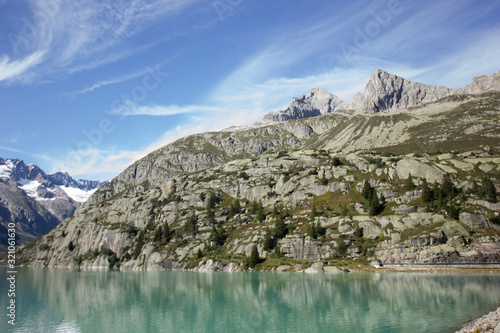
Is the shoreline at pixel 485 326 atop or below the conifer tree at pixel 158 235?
below

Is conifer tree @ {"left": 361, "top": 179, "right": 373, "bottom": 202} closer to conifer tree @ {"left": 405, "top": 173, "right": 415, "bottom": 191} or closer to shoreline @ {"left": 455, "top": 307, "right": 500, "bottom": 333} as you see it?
conifer tree @ {"left": 405, "top": 173, "right": 415, "bottom": 191}

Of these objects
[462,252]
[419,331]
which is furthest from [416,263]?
[419,331]

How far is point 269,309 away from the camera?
44.5 metres

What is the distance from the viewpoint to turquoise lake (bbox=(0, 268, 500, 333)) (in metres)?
35.6

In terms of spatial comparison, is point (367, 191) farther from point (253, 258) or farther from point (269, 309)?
point (269, 309)

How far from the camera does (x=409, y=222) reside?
108 meters

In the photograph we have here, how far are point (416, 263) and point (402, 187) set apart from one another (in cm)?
4009

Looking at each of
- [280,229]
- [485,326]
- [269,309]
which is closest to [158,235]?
[280,229]

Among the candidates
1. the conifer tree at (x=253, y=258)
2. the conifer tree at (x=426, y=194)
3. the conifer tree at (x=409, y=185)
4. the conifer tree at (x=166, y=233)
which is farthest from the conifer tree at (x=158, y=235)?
the conifer tree at (x=426, y=194)

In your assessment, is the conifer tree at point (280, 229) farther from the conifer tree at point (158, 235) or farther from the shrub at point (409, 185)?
the conifer tree at point (158, 235)

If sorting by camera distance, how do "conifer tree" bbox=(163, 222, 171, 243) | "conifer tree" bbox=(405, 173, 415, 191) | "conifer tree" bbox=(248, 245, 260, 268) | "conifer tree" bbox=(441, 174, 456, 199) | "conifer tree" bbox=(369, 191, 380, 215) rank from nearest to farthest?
"conifer tree" bbox=(441, 174, 456, 199) < "conifer tree" bbox=(248, 245, 260, 268) < "conifer tree" bbox=(369, 191, 380, 215) < "conifer tree" bbox=(405, 173, 415, 191) < "conifer tree" bbox=(163, 222, 171, 243)

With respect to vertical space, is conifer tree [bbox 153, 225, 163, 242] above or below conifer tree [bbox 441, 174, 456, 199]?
below

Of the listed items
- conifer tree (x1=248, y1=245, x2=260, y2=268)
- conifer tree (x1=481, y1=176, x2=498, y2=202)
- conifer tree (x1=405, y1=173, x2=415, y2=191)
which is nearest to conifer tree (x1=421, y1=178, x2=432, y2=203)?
conifer tree (x1=405, y1=173, x2=415, y2=191)

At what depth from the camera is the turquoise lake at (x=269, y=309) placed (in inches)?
1403
